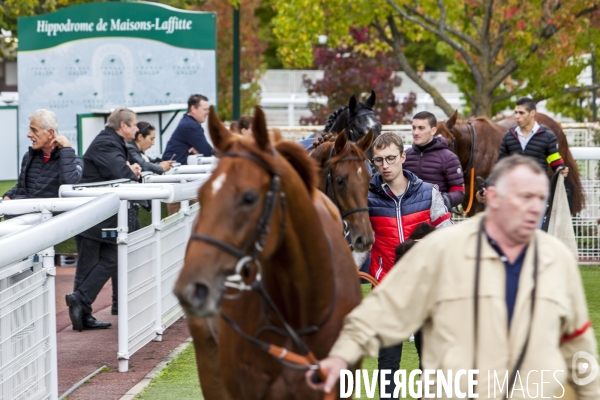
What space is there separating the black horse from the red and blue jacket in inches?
93.8

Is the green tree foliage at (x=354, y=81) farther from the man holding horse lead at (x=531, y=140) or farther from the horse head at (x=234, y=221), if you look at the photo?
the horse head at (x=234, y=221)

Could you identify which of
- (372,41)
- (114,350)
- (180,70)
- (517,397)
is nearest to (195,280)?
(517,397)

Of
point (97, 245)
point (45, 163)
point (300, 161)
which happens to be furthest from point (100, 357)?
point (300, 161)

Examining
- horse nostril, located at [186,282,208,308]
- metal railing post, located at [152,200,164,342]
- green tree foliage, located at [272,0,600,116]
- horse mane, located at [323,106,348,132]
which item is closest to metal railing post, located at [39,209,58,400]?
horse nostril, located at [186,282,208,308]

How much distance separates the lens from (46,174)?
28.3 ft

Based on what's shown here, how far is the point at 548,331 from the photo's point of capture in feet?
10.8

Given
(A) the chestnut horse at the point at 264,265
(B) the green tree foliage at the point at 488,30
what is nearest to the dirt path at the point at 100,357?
(A) the chestnut horse at the point at 264,265

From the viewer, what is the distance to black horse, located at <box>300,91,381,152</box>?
8523 mm

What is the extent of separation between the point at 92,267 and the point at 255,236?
566 centimetres

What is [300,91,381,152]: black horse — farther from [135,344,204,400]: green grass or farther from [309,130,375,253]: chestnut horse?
[135,344,204,400]: green grass

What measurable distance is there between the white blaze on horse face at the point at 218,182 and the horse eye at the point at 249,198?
0.29ft

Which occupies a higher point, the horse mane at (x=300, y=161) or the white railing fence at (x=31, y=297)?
the horse mane at (x=300, y=161)

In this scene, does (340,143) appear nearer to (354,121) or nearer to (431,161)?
(431,161)

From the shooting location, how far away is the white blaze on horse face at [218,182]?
3.28m
